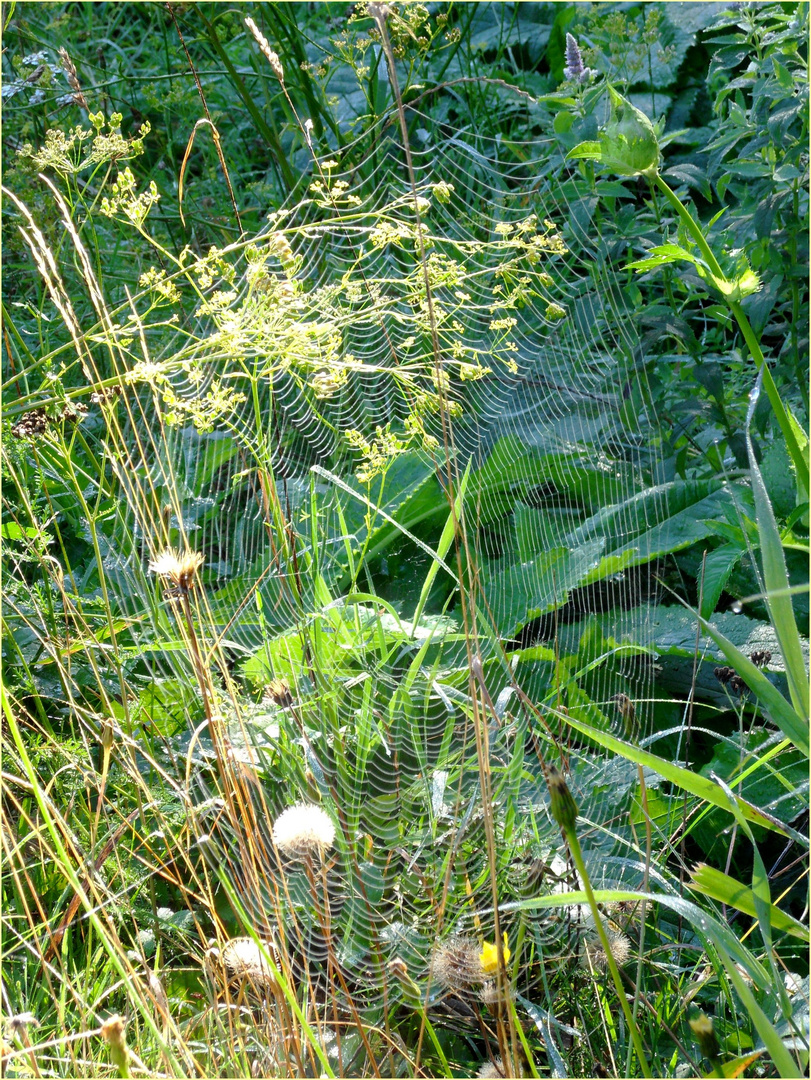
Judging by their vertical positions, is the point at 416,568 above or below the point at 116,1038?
below

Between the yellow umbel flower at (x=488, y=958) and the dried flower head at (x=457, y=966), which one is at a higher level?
the yellow umbel flower at (x=488, y=958)

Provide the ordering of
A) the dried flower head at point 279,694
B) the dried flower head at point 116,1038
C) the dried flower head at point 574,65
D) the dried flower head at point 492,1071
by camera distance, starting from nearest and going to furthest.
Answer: the dried flower head at point 116,1038 → the dried flower head at point 492,1071 → the dried flower head at point 279,694 → the dried flower head at point 574,65

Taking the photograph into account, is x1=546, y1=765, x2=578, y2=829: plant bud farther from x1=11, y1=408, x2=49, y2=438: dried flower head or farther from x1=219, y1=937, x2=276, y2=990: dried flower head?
x1=11, y1=408, x2=49, y2=438: dried flower head

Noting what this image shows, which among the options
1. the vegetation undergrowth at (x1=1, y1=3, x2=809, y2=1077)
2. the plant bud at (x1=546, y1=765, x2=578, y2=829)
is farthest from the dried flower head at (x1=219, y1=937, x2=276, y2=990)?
the plant bud at (x1=546, y1=765, x2=578, y2=829)

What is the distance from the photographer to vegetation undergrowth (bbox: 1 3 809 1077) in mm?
779

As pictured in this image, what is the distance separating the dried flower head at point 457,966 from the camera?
0.83m

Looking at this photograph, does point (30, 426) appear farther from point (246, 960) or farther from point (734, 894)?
point (734, 894)

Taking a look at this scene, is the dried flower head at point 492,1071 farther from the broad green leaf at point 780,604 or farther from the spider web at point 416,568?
the broad green leaf at point 780,604

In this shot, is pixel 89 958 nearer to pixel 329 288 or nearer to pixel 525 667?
pixel 525 667

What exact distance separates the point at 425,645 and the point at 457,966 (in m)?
0.34

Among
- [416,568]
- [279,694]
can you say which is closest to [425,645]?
[279,694]

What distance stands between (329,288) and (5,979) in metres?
0.79

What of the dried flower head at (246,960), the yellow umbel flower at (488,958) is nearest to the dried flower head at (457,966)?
the yellow umbel flower at (488,958)

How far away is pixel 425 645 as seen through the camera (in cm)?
108
